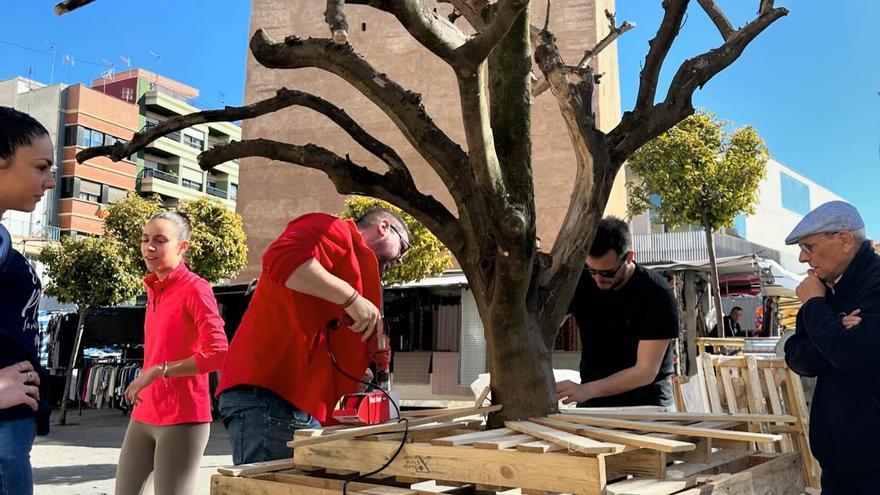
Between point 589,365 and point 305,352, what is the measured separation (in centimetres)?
176

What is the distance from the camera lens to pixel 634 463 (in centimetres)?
186

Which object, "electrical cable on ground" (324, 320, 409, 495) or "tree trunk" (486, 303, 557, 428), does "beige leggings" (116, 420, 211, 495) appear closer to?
"electrical cable on ground" (324, 320, 409, 495)

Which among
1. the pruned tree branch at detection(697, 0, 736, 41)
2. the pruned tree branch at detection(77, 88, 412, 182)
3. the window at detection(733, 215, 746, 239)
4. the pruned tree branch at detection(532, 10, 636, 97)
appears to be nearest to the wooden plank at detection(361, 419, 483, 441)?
the pruned tree branch at detection(77, 88, 412, 182)

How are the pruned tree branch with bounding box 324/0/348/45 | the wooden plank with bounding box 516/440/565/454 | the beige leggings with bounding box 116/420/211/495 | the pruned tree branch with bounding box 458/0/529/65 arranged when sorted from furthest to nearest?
the beige leggings with bounding box 116/420/211/495 → the pruned tree branch with bounding box 324/0/348/45 → the pruned tree branch with bounding box 458/0/529/65 → the wooden plank with bounding box 516/440/565/454

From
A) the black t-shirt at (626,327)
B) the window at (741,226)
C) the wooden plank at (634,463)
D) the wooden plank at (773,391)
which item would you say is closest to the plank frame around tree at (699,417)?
the wooden plank at (634,463)

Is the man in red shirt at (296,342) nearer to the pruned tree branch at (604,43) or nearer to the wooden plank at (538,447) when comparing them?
the wooden plank at (538,447)

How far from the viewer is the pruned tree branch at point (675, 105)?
278 cm

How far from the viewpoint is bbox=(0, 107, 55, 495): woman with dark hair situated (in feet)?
6.63

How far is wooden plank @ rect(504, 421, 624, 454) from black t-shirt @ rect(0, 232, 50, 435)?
4.69 feet

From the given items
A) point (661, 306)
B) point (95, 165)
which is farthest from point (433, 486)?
point (95, 165)

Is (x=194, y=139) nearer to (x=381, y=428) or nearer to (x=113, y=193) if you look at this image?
(x=113, y=193)

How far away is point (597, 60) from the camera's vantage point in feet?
83.7

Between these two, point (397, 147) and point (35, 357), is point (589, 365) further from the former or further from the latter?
point (397, 147)

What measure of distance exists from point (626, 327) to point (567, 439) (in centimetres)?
215
